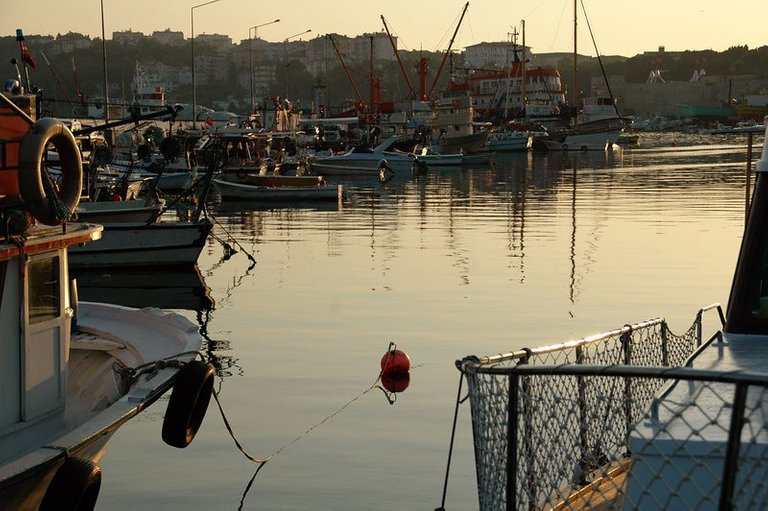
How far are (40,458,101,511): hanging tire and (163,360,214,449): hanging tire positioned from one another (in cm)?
199

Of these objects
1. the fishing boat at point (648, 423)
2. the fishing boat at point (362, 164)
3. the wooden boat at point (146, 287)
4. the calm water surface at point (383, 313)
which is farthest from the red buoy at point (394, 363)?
the fishing boat at point (362, 164)

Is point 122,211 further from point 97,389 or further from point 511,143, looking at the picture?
point 511,143

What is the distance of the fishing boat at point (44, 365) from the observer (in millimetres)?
10438

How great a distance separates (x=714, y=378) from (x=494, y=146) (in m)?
114

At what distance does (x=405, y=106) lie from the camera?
15012 cm

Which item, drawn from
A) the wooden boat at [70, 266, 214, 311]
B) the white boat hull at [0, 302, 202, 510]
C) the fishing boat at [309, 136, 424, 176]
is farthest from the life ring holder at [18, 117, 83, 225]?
the fishing boat at [309, 136, 424, 176]

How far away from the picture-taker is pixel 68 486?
10531mm

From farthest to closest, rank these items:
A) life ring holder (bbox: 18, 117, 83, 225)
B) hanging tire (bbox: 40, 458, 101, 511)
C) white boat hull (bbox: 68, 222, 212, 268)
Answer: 1. white boat hull (bbox: 68, 222, 212, 268)
2. hanging tire (bbox: 40, 458, 101, 511)
3. life ring holder (bbox: 18, 117, 83, 225)

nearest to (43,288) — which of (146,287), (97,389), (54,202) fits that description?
(54,202)

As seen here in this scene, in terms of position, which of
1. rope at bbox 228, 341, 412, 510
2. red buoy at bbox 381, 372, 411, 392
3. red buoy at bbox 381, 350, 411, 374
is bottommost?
rope at bbox 228, 341, 412, 510

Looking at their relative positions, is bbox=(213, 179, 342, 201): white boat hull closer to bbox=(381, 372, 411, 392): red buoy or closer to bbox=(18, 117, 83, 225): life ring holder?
bbox=(381, 372, 411, 392): red buoy

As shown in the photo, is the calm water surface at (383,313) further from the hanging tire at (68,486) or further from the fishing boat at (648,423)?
the fishing boat at (648,423)

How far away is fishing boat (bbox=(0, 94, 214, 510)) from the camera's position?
10438 mm

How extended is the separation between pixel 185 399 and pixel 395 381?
17.5 feet
